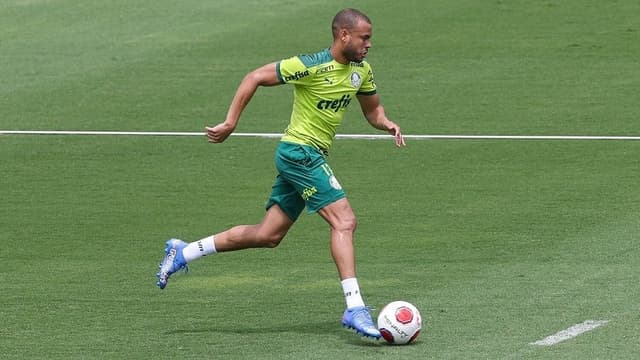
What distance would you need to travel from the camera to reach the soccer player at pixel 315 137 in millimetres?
10891

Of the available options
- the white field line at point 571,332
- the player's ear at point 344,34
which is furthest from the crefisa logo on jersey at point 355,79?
the white field line at point 571,332

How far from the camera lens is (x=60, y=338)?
10.7m

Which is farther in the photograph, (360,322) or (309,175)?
(309,175)

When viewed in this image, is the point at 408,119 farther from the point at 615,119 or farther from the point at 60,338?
the point at 60,338

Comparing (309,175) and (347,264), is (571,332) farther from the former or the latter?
(309,175)

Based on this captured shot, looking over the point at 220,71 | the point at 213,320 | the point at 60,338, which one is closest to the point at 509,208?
the point at 213,320

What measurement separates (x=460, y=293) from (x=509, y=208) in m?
3.30

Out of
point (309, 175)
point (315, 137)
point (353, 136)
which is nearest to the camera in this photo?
point (309, 175)

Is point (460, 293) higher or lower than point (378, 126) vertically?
lower

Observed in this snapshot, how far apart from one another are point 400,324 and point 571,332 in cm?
112

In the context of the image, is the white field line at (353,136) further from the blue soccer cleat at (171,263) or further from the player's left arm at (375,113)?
the blue soccer cleat at (171,263)

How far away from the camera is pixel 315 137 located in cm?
1121

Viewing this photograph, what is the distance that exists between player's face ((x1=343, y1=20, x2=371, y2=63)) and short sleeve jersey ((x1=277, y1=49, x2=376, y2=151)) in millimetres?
168

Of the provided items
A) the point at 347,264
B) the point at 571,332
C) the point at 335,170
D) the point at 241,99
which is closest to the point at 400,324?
the point at 347,264
